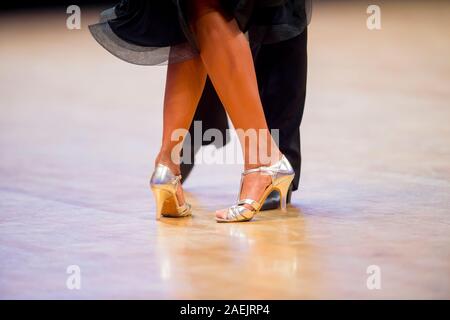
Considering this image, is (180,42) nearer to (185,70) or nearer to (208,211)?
(185,70)

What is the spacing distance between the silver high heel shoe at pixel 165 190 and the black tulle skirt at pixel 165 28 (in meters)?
0.24

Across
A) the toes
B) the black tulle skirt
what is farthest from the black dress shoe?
the black tulle skirt

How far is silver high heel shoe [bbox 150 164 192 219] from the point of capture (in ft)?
6.46

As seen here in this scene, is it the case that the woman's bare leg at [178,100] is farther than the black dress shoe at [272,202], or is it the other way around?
the black dress shoe at [272,202]

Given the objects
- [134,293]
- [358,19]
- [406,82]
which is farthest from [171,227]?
[358,19]

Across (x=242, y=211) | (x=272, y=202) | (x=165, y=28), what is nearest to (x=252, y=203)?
(x=242, y=211)

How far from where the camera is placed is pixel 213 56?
1.92 metres

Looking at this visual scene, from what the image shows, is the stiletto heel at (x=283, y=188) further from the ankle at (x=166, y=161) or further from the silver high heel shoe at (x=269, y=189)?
the ankle at (x=166, y=161)

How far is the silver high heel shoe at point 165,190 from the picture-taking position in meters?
1.97

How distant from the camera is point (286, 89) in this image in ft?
7.11

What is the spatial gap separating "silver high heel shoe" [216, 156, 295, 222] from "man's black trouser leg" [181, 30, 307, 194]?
152 mm

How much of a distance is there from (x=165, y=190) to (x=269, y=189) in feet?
0.71

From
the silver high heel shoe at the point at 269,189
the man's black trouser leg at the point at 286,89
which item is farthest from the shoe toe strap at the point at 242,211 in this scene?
the man's black trouser leg at the point at 286,89

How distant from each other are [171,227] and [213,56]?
36cm
